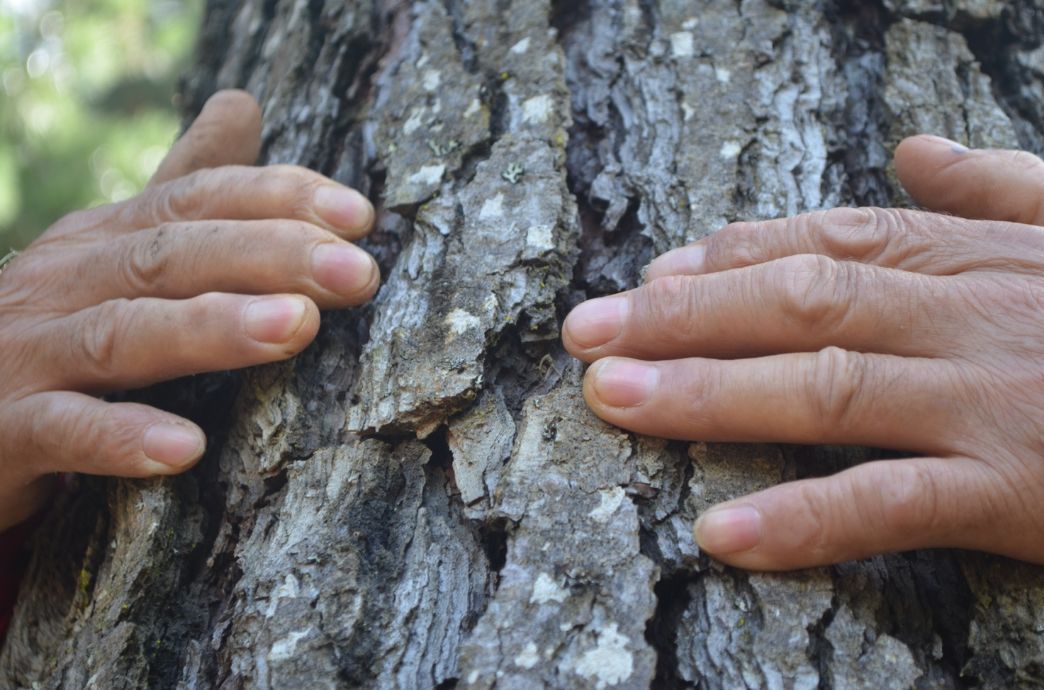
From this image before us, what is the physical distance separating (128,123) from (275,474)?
6.30 meters

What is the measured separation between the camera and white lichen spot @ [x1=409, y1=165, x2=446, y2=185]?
1.52m

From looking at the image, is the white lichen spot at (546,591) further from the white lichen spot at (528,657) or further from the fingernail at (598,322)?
the fingernail at (598,322)

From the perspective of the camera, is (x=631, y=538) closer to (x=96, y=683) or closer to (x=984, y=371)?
(x=984, y=371)

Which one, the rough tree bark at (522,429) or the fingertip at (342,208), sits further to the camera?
the fingertip at (342,208)

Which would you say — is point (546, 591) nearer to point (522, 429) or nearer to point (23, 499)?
point (522, 429)

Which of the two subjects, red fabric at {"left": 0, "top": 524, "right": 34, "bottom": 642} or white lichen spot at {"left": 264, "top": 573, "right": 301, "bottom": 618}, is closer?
white lichen spot at {"left": 264, "top": 573, "right": 301, "bottom": 618}

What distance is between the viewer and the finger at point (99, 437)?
133 cm

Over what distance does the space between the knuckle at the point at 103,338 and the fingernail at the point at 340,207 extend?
391mm

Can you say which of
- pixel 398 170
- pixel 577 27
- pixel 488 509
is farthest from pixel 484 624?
pixel 577 27

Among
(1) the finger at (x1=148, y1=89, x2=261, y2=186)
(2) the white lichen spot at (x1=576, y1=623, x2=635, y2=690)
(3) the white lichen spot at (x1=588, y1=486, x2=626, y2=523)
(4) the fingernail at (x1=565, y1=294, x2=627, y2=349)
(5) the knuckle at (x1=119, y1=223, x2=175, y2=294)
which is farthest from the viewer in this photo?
(1) the finger at (x1=148, y1=89, x2=261, y2=186)

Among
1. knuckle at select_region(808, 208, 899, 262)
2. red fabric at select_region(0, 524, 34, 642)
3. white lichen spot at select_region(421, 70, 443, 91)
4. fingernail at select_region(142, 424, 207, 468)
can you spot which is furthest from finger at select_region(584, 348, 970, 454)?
red fabric at select_region(0, 524, 34, 642)

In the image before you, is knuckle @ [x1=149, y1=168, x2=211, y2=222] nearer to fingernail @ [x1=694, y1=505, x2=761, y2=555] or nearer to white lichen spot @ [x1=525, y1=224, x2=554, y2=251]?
white lichen spot @ [x1=525, y1=224, x2=554, y2=251]

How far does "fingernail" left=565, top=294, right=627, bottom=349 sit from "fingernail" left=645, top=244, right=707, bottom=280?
4.1 inches

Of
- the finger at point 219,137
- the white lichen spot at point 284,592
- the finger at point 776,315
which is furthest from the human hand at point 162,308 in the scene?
the finger at point 776,315
